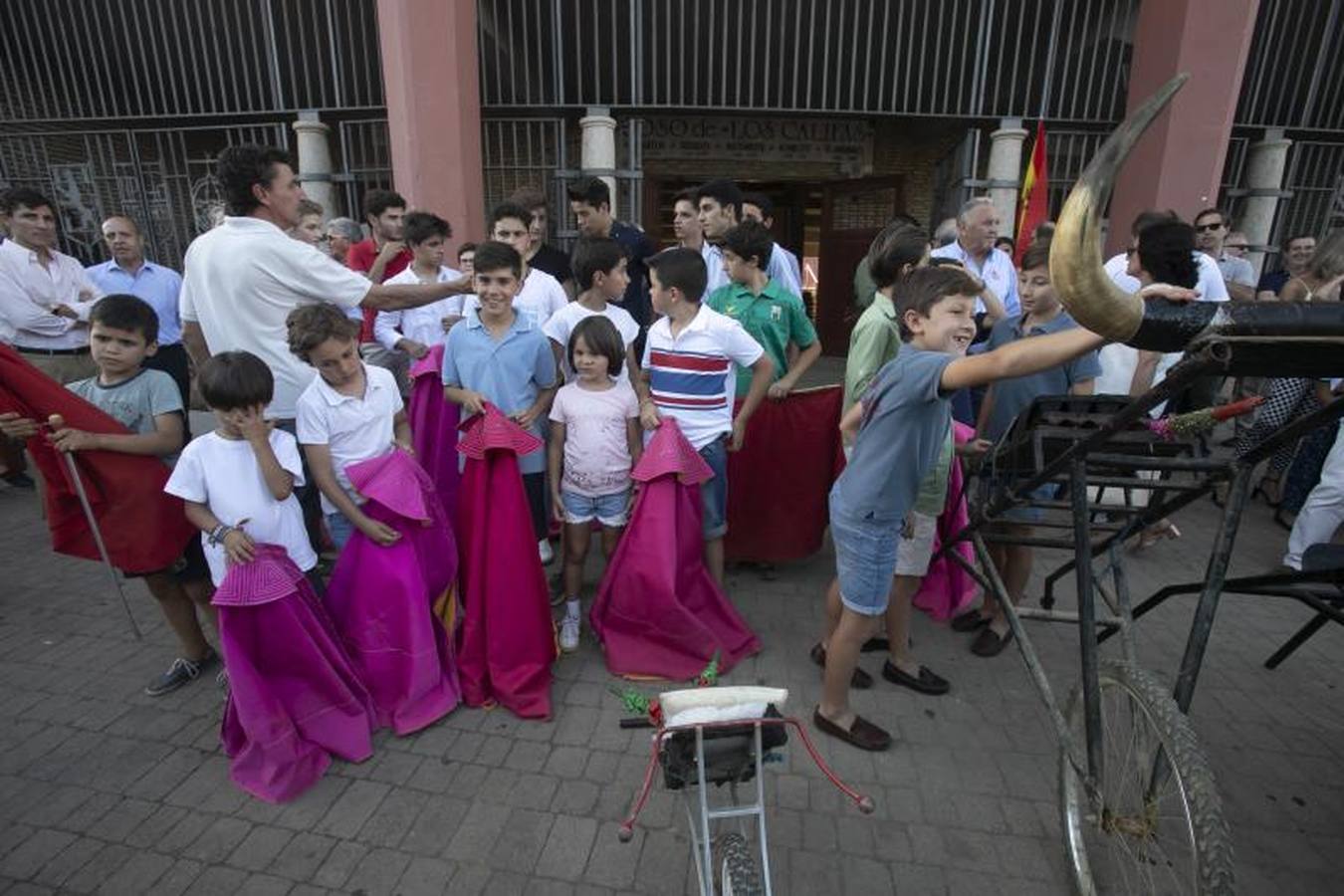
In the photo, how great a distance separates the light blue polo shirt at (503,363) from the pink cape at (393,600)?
2.01ft

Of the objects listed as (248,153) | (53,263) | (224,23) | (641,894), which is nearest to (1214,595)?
(641,894)

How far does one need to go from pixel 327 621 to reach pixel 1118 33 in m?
10.2

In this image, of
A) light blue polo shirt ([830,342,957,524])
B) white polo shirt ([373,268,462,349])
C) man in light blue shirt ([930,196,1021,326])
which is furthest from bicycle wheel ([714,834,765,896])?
white polo shirt ([373,268,462,349])

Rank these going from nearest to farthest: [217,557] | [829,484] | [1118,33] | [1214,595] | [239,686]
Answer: [1214,595] < [239,686] < [217,557] < [829,484] < [1118,33]

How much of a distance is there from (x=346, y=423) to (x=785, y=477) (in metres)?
2.27

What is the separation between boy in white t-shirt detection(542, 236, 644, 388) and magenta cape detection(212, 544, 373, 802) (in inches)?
64.5

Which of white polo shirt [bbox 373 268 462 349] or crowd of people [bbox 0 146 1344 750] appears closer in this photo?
crowd of people [bbox 0 146 1344 750]

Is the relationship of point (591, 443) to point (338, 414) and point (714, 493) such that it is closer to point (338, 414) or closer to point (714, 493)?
point (714, 493)

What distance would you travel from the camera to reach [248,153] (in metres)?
2.97

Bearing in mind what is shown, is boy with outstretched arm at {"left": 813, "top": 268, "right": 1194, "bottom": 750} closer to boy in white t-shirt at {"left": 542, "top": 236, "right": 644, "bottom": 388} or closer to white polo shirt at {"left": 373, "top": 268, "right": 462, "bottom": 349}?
boy in white t-shirt at {"left": 542, "top": 236, "right": 644, "bottom": 388}

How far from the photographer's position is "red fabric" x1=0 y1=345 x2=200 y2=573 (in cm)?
284

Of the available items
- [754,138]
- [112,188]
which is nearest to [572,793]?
[754,138]

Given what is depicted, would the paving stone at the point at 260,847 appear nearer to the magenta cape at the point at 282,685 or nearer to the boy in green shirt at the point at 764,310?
the magenta cape at the point at 282,685

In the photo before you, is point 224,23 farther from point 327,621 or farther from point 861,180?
point 327,621
